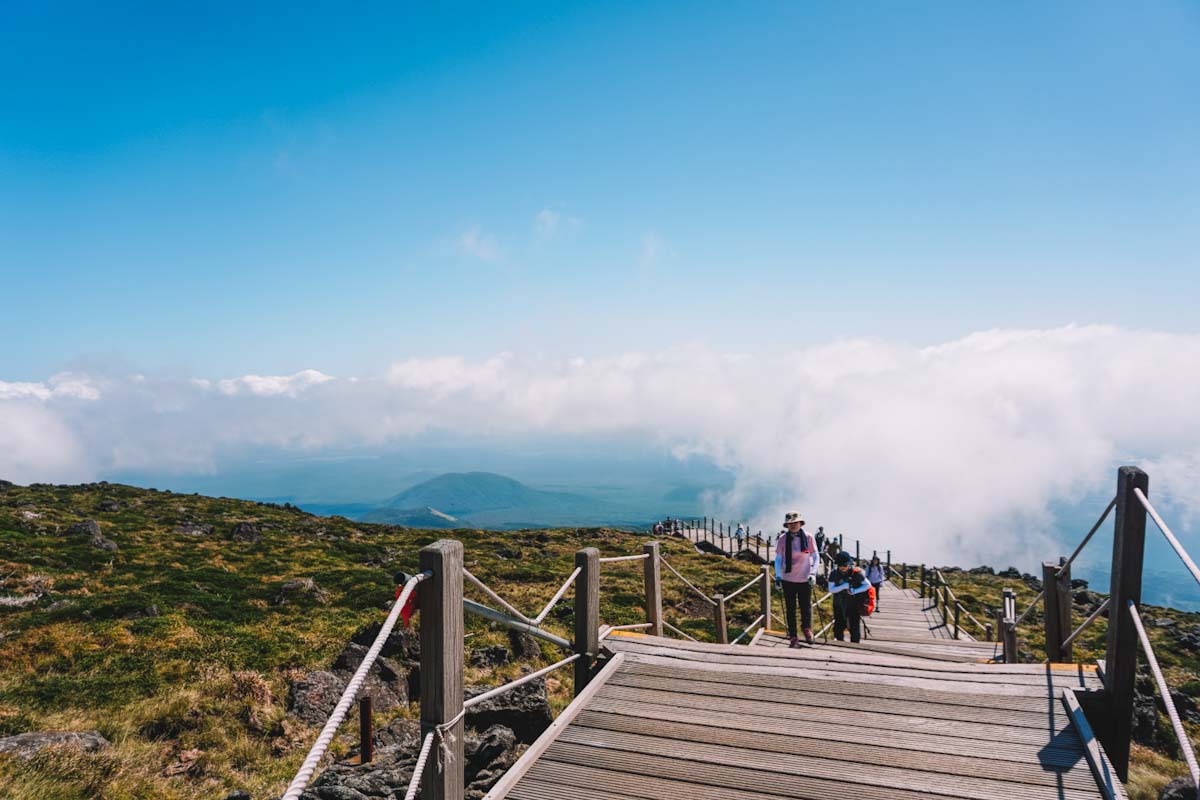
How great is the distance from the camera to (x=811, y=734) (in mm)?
5016

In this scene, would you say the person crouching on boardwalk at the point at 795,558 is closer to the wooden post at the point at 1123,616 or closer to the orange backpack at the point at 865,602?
the orange backpack at the point at 865,602

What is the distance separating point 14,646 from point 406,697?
738 cm

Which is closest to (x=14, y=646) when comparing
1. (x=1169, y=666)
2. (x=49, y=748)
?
(x=49, y=748)

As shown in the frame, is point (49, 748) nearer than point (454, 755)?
No

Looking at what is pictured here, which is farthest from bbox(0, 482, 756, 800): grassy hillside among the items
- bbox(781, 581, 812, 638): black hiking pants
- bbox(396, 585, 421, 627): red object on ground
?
bbox(396, 585, 421, 627): red object on ground

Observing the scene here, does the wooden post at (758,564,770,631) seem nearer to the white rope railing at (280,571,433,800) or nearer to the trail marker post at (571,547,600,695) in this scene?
the trail marker post at (571,547,600,695)

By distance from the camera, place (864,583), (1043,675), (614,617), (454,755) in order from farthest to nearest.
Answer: (614,617) < (864,583) < (1043,675) < (454,755)

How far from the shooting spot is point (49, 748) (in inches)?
274

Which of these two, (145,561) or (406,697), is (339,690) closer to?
(406,697)

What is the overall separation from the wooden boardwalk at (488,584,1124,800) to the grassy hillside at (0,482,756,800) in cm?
506

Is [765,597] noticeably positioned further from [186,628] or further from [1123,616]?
[186,628]

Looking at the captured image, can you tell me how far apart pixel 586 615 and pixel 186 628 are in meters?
11.2

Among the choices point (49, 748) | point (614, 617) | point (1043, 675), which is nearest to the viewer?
point (1043, 675)

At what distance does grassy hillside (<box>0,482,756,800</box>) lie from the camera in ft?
25.4
